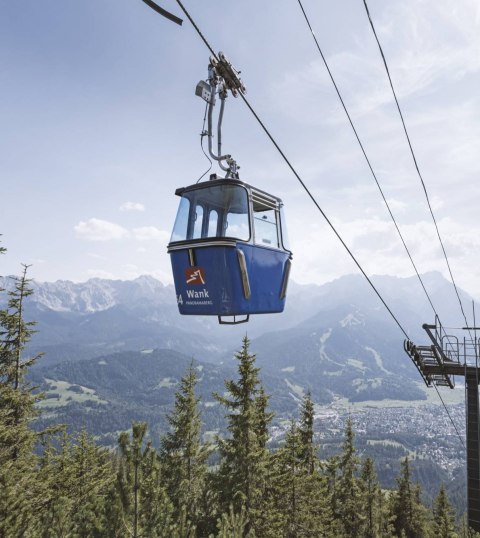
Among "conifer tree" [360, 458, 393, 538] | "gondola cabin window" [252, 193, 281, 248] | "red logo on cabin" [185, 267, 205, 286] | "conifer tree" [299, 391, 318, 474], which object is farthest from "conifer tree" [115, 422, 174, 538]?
"conifer tree" [360, 458, 393, 538]

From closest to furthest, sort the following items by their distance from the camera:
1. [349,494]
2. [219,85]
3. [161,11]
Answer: [161,11]
[219,85]
[349,494]

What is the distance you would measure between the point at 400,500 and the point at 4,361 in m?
45.1

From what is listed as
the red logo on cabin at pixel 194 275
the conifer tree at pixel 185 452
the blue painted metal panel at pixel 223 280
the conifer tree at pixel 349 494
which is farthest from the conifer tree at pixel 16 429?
the conifer tree at pixel 349 494

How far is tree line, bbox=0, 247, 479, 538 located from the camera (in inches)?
514

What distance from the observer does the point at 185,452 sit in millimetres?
29500

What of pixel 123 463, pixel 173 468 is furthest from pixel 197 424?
pixel 123 463

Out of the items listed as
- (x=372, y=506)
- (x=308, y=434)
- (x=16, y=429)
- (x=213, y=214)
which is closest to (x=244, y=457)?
(x=16, y=429)

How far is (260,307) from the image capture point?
8.84 m

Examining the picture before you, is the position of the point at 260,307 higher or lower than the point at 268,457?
higher

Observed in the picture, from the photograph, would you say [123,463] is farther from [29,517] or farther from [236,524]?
[29,517]

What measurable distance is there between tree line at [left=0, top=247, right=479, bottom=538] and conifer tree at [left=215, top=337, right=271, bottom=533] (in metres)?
0.06

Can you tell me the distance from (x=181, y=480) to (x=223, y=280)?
85.9 ft

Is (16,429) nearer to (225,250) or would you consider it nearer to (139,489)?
(139,489)

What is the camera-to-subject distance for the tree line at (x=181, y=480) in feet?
42.8
